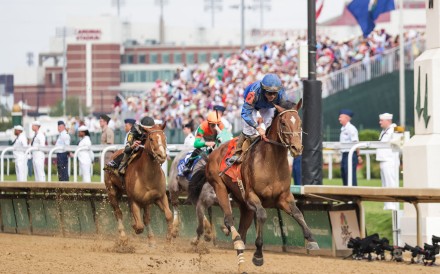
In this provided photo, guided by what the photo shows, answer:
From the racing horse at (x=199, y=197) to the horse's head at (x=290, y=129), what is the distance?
8.91 feet

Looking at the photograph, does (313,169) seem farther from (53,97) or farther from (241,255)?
(53,97)

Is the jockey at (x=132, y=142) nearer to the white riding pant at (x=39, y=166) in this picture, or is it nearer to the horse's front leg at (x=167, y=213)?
the horse's front leg at (x=167, y=213)

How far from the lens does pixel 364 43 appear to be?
37094 millimetres

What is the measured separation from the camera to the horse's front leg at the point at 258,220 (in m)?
10.9

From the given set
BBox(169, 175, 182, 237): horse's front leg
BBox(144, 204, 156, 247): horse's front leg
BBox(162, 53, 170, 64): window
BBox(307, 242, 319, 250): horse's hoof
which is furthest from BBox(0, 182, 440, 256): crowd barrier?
BBox(162, 53, 170, 64): window

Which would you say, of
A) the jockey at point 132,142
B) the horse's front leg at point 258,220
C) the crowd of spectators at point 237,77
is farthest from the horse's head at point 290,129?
the crowd of spectators at point 237,77

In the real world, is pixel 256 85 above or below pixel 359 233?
above

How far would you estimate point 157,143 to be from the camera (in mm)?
13734

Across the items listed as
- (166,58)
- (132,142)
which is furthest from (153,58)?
(132,142)

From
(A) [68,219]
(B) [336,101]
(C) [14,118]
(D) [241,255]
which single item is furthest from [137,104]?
(D) [241,255]

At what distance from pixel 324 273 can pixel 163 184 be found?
349 centimetres

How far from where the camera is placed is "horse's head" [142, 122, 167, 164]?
13633mm

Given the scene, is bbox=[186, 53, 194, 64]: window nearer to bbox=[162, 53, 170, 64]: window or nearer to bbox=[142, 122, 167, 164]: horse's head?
bbox=[162, 53, 170, 64]: window

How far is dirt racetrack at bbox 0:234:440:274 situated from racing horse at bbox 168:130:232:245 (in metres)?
0.21
